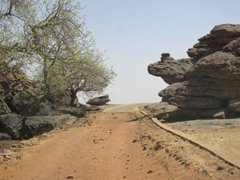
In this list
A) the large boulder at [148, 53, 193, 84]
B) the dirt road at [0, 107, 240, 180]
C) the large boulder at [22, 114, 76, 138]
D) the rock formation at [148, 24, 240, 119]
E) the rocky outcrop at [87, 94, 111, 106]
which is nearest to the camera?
the dirt road at [0, 107, 240, 180]

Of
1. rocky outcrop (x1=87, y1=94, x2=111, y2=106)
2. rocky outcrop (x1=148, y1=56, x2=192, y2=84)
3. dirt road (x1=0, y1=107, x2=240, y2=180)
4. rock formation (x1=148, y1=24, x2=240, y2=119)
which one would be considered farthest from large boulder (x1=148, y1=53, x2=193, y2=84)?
rocky outcrop (x1=87, y1=94, x2=111, y2=106)

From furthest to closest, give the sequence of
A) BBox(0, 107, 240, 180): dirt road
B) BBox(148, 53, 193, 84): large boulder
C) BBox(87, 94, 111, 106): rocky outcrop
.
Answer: BBox(87, 94, 111, 106): rocky outcrop → BBox(148, 53, 193, 84): large boulder → BBox(0, 107, 240, 180): dirt road

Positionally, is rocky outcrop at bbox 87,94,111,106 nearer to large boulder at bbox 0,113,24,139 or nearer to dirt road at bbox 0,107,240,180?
large boulder at bbox 0,113,24,139

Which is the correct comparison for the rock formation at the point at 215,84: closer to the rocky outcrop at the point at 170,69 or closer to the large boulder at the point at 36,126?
the rocky outcrop at the point at 170,69

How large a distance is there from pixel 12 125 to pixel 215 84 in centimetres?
1293

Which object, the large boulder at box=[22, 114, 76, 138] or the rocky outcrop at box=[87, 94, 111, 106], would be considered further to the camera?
the rocky outcrop at box=[87, 94, 111, 106]

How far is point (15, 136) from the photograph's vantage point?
1488 cm

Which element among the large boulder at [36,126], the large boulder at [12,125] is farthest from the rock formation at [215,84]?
the large boulder at [12,125]

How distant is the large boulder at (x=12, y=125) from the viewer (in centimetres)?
1493

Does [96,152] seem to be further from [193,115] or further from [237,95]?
[237,95]

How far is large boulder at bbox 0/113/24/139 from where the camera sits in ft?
49.0

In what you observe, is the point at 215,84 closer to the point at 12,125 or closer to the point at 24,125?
the point at 24,125

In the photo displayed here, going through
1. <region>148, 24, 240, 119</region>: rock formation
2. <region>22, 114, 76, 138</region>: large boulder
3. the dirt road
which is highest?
<region>148, 24, 240, 119</region>: rock formation

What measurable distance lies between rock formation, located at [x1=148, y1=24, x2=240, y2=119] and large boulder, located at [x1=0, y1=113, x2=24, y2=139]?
1005cm
